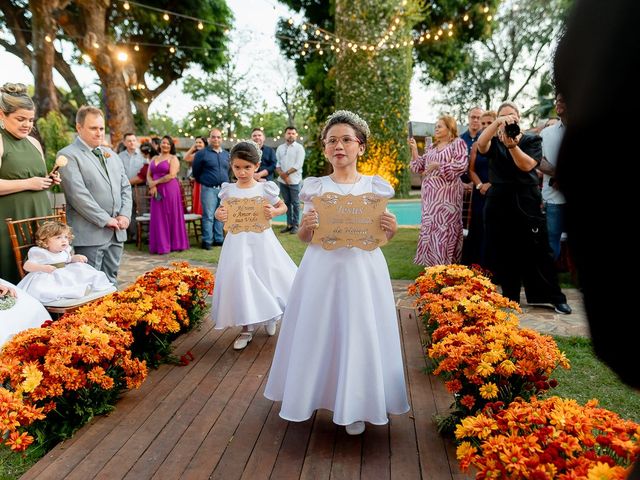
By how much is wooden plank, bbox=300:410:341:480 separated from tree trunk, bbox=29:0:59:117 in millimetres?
14470

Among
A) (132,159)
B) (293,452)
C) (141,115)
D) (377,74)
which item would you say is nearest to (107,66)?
(132,159)

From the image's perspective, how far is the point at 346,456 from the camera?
2594 millimetres

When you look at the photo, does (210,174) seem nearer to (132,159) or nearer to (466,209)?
(132,159)

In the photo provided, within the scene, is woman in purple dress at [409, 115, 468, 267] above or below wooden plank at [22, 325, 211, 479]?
above

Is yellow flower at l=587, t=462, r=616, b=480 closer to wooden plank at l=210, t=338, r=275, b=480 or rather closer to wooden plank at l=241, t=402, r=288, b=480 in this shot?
wooden plank at l=241, t=402, r=288, b=480

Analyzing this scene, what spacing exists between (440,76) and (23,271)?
2088 cm

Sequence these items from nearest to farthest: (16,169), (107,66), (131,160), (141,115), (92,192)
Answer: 1. (16,169)
2. (92,192)
3. (131,160)
4. (107,66)
5. (141,115)

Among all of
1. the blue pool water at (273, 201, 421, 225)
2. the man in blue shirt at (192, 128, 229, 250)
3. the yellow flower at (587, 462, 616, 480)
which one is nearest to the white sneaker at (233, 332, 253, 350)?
the yellow flower at (587, 462, 616, 480)

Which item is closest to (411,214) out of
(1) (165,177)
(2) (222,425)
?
(1) (165,177)

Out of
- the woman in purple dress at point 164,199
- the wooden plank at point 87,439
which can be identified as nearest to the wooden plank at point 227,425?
the wooden plank at point 87,439

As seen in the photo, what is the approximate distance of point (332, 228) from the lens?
8.97 feet

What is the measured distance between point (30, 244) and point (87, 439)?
2.18 meters

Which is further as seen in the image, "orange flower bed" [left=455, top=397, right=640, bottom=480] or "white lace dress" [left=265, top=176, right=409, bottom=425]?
"white lace dress" [left=265, top=176, right=409, bottom=425]

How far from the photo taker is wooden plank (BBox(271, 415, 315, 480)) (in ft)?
8.07
